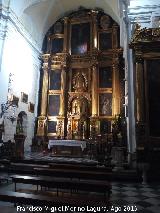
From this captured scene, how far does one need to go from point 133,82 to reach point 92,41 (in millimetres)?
8867

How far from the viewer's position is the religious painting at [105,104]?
50.7ft

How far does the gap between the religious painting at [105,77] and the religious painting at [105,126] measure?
2.51 m

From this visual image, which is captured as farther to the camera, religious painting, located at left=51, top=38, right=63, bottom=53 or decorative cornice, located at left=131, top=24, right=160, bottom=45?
religious painting, located at left=51, top=38, right=63, bottom=53

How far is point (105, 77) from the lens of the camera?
16.2m

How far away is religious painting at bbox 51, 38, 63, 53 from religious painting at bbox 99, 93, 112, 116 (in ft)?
16.7

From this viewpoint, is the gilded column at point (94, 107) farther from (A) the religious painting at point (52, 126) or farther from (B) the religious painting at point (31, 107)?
(B) the religious painting at point (31, 107)

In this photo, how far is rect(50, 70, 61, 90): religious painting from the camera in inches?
664

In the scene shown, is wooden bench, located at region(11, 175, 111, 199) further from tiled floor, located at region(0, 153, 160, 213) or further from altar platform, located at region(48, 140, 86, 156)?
altar platform, located at region(48, 140, 86, 156)

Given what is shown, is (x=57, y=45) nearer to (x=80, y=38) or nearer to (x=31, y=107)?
(x=80, y=38)

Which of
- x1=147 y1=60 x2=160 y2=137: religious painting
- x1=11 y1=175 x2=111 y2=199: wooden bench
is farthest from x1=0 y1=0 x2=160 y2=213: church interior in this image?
x1=11 y1=175 x2=111 y2=199: wooden bench

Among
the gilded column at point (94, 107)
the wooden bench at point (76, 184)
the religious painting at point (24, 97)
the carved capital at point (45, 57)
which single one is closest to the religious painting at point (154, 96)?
the wooden bench at point (76, 184)

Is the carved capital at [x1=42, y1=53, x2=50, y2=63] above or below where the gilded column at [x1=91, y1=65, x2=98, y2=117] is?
above

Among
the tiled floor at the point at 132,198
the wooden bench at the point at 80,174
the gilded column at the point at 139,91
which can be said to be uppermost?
the gilded column at the point at 139,91

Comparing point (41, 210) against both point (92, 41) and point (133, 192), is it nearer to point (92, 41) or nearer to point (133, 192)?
point (133, 192)
